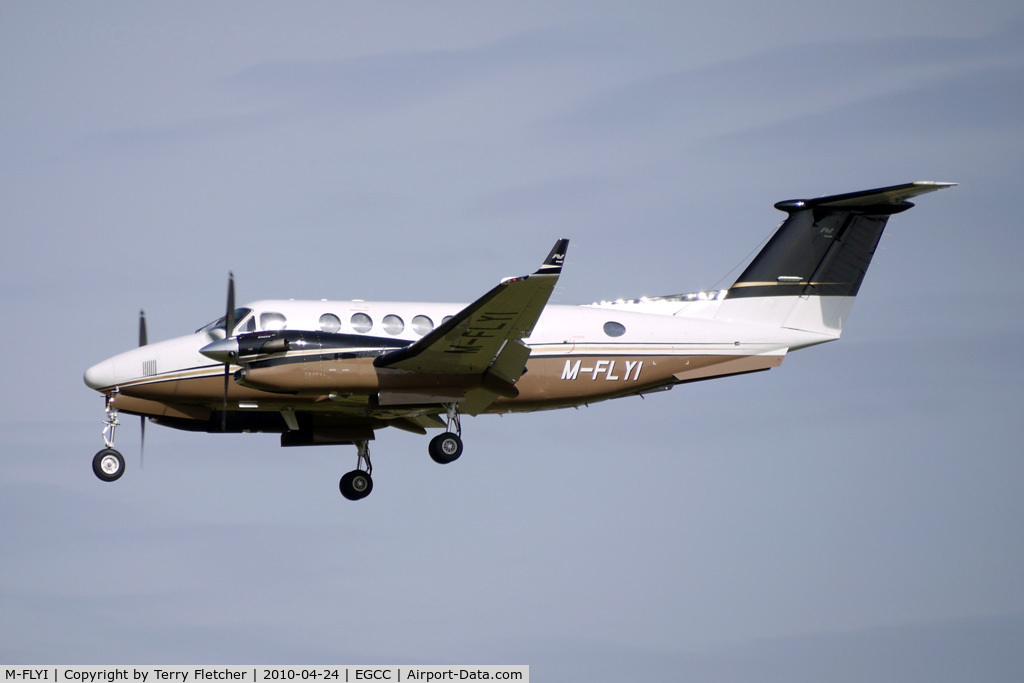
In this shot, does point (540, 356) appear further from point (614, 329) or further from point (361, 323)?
point (361, 323)

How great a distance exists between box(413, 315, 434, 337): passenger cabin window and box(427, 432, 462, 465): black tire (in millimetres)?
2074

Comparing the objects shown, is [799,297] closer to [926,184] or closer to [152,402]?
[926,184]

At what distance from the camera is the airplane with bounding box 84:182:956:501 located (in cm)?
2567

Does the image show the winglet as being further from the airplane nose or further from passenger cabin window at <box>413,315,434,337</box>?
the airplane nose

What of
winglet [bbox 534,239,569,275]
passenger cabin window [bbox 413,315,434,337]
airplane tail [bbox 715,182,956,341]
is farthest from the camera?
airplane tail [bbox 715,182,956,341]

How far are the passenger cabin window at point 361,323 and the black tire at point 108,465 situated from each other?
5203 mm

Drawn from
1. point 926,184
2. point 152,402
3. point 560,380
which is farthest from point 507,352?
point 926,184

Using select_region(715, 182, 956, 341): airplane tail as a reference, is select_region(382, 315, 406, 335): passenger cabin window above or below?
below

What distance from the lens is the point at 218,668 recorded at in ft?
73.7

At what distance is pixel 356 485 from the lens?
30.2 m

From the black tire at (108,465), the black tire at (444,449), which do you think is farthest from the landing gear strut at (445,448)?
the black tire at (108,465)

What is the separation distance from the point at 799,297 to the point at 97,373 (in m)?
14.6

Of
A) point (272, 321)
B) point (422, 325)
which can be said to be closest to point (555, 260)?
point (422, 325)

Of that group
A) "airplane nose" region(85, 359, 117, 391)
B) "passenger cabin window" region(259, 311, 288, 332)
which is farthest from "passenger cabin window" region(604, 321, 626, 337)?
"airplane nose" region(85, 359, 117, 391)
